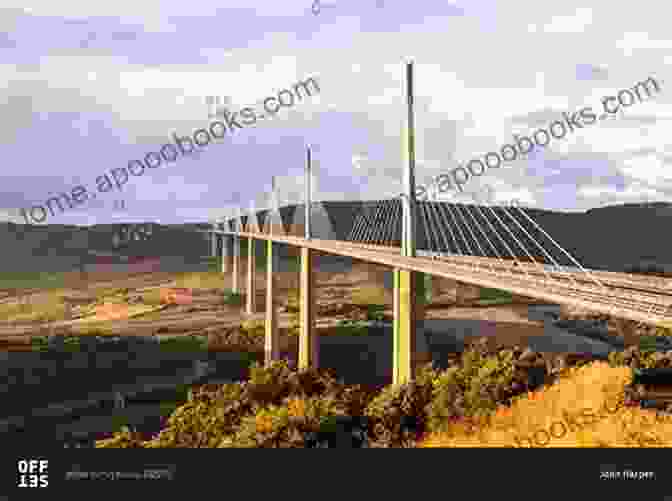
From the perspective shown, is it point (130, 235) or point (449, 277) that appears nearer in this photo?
point (449, 277)

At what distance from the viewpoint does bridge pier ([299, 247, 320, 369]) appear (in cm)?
4740

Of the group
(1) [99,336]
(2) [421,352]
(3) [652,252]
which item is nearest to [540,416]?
(2) [421,352]

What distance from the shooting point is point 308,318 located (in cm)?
4766

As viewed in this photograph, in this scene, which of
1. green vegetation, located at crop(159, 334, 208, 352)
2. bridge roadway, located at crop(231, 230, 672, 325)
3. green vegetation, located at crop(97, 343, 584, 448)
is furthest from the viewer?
green vegetation, located at crop(159, 334, 208, 352)

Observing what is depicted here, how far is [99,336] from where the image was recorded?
55.5m

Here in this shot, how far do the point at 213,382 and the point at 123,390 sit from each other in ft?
17.8

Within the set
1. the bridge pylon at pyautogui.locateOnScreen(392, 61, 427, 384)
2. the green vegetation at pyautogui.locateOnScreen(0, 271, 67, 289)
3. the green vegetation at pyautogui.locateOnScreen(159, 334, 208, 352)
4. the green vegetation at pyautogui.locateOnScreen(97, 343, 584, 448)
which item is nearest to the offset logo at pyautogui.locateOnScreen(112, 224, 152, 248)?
the green vegetation at pyautogui.locateOnScreen(0, 271, 67, 289)

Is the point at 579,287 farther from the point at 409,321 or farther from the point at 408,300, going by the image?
the point at 409,321

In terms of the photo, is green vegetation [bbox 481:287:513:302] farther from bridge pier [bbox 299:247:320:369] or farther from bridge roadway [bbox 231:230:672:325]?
bridge roadway [bbox 231:230:672:325]

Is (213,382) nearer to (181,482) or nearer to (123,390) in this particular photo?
(123,390)

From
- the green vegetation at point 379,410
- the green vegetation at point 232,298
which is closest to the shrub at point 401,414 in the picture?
the green vegetation at point 379,410

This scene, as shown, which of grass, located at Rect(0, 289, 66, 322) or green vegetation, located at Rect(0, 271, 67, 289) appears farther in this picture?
green vegetation, located at Rect(0, 271, 67, 289)

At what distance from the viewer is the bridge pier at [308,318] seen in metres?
47.4

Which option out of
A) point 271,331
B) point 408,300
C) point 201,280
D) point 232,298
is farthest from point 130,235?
point 408,300
